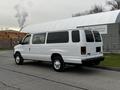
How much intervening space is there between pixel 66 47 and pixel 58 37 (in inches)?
35.7

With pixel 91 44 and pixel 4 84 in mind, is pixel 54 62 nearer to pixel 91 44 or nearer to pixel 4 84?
pixel 91 44

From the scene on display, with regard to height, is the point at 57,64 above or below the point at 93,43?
below

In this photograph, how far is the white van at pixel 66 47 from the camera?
9.51 m

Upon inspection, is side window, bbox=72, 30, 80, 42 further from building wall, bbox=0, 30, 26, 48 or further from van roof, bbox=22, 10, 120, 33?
building wall, bbox=0, 30, 26, 48

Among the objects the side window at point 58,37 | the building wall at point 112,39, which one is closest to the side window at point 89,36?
the side window at point 58,37

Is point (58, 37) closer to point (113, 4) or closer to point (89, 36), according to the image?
point (89, 36)

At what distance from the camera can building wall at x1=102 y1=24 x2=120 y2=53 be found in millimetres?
19812

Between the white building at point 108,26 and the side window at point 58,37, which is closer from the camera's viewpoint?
the side window at point 58,37

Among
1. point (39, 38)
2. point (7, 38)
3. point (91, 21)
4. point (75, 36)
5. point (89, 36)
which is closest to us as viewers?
point (75, 36)

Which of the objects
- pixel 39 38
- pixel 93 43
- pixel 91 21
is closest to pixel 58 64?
pixel 93 43

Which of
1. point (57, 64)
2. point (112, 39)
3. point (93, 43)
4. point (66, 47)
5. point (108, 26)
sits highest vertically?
point (108, 26)

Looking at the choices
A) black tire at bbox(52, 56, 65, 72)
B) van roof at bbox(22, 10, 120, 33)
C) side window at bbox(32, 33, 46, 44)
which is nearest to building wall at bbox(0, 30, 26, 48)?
van roof at bbox(22, 10, 120, 33)

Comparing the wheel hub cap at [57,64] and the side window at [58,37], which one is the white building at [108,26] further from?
the wheel hub cap at [57,64]

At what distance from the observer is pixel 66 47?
9.98m
